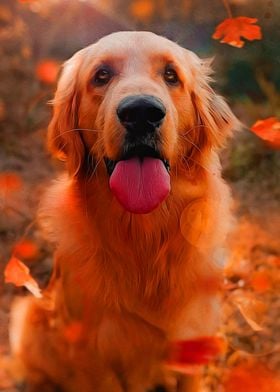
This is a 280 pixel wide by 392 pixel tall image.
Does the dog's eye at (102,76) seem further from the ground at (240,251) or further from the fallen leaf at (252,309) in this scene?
the fallen leaf at (252,309)

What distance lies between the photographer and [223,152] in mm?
2188

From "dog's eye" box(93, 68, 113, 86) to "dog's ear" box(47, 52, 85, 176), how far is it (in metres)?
0.09

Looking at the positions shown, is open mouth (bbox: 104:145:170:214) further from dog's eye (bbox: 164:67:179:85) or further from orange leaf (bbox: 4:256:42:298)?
orange leaf (bbox: 4:256:42:298)

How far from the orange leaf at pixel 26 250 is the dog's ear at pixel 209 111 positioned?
0.70 meters

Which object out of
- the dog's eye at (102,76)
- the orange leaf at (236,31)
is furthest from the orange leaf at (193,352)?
the orange leaf at (236,31)

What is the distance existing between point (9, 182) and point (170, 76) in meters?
0.77

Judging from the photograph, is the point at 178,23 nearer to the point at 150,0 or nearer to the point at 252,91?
the point at 150,0

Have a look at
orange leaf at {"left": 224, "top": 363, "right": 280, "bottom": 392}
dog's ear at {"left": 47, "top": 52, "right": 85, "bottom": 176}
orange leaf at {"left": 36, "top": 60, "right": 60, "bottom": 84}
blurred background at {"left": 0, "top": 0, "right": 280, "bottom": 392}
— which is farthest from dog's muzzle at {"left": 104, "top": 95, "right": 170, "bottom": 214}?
orange leaf at {"left": 224, "top": 363, "right": 280, "bottom": 392}

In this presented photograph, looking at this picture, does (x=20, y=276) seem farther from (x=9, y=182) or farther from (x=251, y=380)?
(x=251, y=380)

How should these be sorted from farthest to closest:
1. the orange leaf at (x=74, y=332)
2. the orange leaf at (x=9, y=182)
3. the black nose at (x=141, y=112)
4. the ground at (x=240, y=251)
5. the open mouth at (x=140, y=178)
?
the orange leaf at (x=9, y=182)
the ground at (x=240, y=251)
the orange leaf at (x=74, y=332)
the open mouth at (x=140, y=178)
the black nose at (x=141, y=112)

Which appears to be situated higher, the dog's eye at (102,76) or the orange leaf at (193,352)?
the dog's eye at (102,76)

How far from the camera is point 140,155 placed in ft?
6.14

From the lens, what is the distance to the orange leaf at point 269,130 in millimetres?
2309

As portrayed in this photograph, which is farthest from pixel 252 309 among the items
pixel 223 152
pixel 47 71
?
pixel 47 71
